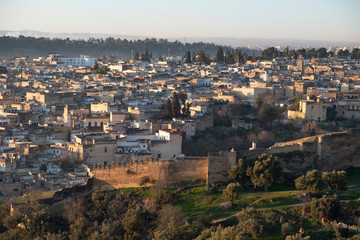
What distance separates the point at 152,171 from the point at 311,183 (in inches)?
176

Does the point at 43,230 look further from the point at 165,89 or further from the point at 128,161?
the point at 165,89

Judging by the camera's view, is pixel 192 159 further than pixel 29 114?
No

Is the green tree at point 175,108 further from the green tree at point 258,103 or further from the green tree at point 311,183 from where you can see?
the green tree at point 311,183

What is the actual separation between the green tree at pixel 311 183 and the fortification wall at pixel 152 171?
2.69m

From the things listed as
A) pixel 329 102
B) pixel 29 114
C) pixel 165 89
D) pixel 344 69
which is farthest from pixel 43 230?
pixel 344 69

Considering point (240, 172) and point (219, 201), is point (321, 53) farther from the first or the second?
point (219, 201)

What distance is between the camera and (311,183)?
55.3 feet

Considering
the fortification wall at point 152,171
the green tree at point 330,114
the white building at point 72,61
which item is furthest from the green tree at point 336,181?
the white building at point 72,61

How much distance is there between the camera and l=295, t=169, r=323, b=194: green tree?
54.7 feet

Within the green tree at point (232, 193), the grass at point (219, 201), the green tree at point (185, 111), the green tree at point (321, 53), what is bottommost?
the grass at point (219, 201)

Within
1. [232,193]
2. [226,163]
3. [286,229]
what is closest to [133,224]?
[232,193]

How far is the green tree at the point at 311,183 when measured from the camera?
657 inches

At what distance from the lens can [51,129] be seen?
77.8 ft

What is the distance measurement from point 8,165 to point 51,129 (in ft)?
13.7
